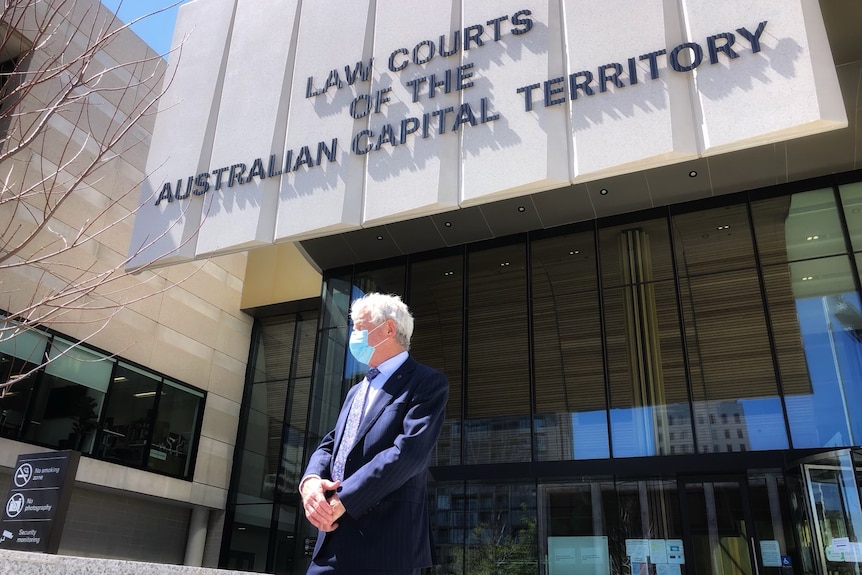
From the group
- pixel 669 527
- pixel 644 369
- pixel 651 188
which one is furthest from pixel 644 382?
pixel 651 188

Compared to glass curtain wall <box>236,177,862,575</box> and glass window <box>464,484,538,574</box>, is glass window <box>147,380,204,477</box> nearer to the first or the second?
glass curtain wall <box>236,177,862,575</box>

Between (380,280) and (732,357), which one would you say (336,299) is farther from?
(732,357)

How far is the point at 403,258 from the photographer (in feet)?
48.1

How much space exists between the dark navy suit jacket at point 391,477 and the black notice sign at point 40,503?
5259mm

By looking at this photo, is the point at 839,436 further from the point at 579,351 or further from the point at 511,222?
the point at 511,222

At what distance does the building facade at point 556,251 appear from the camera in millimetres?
8508

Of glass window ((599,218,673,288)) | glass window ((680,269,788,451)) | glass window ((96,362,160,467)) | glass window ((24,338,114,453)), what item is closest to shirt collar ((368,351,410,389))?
glass window ((680,269,788,451))

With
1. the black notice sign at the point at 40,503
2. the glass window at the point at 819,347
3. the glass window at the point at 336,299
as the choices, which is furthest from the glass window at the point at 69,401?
the glass window at the point at 819,347

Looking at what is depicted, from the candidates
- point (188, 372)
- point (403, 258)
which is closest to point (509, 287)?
point (403, 258)

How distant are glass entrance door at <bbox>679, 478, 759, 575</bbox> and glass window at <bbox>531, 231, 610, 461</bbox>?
1616 mm

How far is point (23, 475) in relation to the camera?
24.2ft

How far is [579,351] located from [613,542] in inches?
134

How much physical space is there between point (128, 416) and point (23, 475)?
707cm

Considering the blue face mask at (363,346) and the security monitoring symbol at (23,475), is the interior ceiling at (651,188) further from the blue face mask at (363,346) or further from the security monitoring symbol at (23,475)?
the blue face mask at (363,346)
